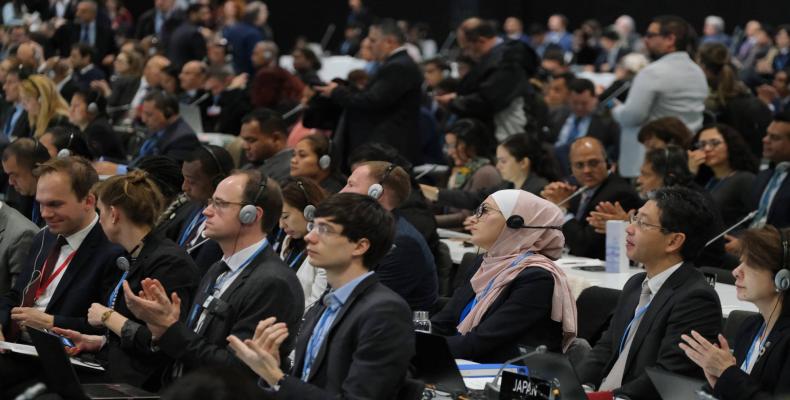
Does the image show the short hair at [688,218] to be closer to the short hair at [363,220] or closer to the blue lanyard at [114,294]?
the short hair at [363,220]

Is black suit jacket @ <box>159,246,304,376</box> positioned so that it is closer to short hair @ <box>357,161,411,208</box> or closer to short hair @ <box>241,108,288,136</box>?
short hair @ <box>357,161,411,208</box>

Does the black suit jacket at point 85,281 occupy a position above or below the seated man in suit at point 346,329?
below

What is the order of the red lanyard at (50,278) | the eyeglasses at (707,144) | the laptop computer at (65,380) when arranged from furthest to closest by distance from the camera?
the eyeglasses at (707,144) < the red lanyard at (50,278) < the laptop computer at (65,380)

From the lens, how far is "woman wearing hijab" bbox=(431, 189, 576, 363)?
399 centimetres

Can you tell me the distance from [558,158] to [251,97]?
8.27 feet

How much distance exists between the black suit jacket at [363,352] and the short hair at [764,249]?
1.05m

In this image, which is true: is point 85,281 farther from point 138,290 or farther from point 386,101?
A: point 386,101

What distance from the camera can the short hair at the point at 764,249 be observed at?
11.5ft

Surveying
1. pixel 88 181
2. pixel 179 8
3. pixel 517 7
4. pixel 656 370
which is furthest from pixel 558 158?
pixel 517 7

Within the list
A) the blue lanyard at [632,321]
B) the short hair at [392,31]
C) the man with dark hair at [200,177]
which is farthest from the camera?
the short hair at [392,31]

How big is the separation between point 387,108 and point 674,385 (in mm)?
4739

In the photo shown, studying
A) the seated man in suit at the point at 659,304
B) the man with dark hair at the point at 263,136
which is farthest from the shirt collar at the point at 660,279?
the man with dark hair at the point at 263,136

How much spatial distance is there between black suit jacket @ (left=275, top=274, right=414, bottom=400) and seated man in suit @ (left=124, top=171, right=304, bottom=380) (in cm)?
39

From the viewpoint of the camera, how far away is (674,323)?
3.68 meters
